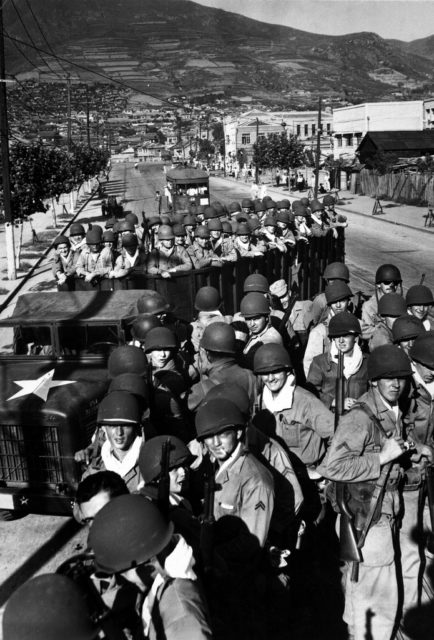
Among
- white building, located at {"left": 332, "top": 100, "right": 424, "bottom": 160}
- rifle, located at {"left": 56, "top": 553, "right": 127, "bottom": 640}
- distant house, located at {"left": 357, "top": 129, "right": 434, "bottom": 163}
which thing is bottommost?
rifle, located at {"left": 56, "top": 553, "right": 127, "bottom": 640}

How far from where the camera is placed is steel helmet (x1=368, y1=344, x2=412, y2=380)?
4812 mm

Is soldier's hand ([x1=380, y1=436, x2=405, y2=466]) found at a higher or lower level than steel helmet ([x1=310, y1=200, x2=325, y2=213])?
lower

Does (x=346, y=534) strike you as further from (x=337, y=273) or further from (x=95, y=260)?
(x=95, y=260)

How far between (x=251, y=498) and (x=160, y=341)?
2651 millimetres

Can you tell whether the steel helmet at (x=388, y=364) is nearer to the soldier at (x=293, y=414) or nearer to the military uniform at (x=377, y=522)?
the military uniform at (x=377, y=522)

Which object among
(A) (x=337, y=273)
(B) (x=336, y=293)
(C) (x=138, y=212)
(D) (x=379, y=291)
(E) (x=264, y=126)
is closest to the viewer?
(B) (x=336, y=293)

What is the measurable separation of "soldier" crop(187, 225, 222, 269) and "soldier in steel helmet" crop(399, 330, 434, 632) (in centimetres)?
597

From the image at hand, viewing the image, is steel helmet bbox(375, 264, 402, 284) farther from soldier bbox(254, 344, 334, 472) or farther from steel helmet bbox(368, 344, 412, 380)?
steel helmet bbox(368, 344, 412, 380)

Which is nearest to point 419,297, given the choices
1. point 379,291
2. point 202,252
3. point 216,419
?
point 379,291

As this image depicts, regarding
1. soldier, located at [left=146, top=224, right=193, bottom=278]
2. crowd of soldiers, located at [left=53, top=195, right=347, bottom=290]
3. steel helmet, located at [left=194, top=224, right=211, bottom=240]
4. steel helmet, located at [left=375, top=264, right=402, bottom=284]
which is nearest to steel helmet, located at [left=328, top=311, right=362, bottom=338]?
steel helmet, located at [left=375, top=264, right=402, bottom=284]

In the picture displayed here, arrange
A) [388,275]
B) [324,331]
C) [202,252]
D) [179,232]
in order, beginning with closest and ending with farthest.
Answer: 1. [324,331]
2. [388,275]
3. [202,252]
4. [179,232]

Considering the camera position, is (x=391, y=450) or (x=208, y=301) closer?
(x=391, y=450)

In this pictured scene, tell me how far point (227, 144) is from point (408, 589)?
388 ft

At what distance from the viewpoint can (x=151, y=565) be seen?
3.12 m
